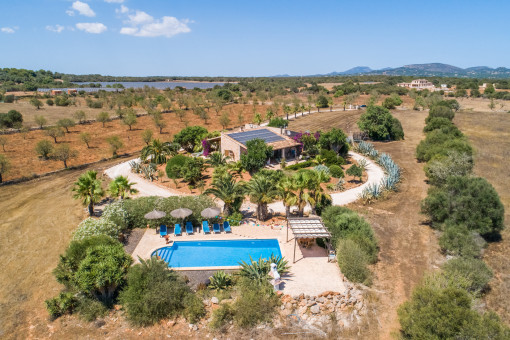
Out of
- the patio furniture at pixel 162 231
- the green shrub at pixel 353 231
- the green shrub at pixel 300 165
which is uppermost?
the green shrub at pixel 300 165

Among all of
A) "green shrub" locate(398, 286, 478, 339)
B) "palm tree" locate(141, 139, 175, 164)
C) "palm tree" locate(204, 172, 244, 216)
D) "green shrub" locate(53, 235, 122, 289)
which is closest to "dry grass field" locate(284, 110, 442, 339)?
"green shrub" locate(398, 286, 478, 339)

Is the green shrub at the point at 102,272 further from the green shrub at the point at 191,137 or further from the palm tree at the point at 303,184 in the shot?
the green shrub at the point at 191,137

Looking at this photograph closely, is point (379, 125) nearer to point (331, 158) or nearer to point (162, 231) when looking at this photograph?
point (331, 158)

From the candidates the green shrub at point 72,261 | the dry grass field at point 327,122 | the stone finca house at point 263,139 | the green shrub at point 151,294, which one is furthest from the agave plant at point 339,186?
the dry grass field at point 327,122

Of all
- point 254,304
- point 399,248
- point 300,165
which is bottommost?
point 399,248

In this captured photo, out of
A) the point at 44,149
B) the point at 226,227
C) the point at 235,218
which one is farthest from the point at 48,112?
the point at 226,227

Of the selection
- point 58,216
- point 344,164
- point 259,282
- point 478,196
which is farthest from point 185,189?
point 478,196

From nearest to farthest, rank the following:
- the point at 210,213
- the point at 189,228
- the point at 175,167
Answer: the point at 210,213 < the point at 189,228 < the point at 175,167
